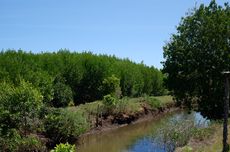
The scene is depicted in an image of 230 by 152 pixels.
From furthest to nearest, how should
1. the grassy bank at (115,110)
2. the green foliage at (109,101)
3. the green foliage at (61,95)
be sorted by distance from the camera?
the green foliage at (61,95) → the green foliage at (109,101) → the grassy bank at (115,110)

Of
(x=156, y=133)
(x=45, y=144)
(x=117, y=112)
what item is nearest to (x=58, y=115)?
(x=45, y=144)

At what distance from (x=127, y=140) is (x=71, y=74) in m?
22.2

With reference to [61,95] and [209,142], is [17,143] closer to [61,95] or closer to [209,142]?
[209,142]

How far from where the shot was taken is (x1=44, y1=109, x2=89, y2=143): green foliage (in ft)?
115

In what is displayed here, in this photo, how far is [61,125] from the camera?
1390 inches

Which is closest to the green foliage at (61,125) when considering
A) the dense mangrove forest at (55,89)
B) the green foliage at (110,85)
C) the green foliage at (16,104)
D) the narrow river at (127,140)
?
the dense mangrove forest at (55,89)

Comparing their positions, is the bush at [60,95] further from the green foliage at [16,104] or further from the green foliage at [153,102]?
the green foliage at [16,104]

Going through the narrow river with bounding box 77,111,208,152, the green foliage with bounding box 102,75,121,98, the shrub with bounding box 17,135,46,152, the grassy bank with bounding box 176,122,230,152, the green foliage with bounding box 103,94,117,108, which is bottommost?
the narrow river with bounding box 77,111,208,152

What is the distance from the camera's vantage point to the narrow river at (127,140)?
3119 centimetres

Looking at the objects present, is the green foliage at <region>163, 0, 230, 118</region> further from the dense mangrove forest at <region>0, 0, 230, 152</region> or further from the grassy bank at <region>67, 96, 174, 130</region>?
the grassy bank at <region>67, 96, 174, 130</region>

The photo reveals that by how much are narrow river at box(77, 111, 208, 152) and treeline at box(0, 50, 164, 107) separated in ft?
23.3

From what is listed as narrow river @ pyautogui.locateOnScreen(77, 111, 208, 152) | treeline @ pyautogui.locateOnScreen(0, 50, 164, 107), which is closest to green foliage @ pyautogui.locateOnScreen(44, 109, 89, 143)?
narrow river @ pyautogui.locateOnScreen(77, 111, 208, 152)

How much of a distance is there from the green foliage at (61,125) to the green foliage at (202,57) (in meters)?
8.84

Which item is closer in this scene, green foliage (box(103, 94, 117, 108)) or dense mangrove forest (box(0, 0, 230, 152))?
dense mangrove forest (box(0, 0, 230, 152))
